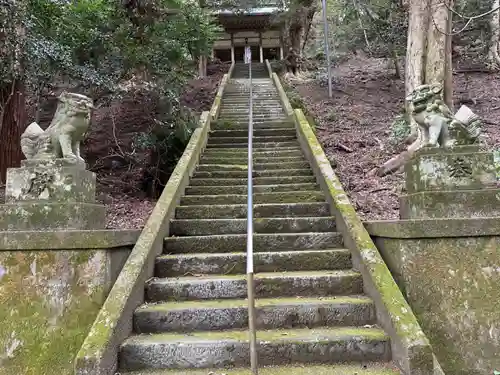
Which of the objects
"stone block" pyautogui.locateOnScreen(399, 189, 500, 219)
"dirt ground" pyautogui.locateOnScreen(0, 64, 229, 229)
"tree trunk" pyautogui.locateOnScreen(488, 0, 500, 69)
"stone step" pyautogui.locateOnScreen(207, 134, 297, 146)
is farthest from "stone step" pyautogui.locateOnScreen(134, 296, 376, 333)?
"tree trunk" pyautogui.locateOnScreen(488, 0, 500, 69)

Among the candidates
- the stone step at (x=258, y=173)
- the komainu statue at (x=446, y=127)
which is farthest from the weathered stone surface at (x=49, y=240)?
the komainu statue at (x=446, y=127)

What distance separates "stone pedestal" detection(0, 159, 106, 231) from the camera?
3570mm

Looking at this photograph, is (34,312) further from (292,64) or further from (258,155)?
(292,64)

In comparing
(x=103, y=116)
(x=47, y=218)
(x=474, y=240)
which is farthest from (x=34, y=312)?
(x=103, y=116)

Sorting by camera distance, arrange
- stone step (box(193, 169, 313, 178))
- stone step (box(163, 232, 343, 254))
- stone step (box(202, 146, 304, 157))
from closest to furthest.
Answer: stone step (box(163, 232, 343, 254)) → stone step (box(193, 169, 313, 178)) → stone step (box(202, 146, 304, 157))

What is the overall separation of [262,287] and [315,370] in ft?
3.13

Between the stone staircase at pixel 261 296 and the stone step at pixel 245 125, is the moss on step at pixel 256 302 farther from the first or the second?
the stone step at pixel 245 125

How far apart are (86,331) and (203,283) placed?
1054 millimetres

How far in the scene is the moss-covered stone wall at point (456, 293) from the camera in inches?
128

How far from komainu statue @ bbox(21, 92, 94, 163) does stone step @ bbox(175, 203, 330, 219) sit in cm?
167

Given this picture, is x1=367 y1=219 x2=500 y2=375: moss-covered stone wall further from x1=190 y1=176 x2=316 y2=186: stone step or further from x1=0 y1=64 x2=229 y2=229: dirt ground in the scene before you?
x1=0 y1=64 x2=229 y2=229: dirt ground

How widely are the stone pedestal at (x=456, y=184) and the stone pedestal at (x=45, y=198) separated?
120 inches

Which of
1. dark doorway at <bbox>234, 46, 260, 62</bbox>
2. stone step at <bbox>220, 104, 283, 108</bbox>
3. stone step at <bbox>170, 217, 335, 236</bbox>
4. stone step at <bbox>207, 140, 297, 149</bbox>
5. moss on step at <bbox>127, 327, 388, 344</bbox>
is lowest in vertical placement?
moss on step at <bbox>127, 327, 388, 344</bbox>

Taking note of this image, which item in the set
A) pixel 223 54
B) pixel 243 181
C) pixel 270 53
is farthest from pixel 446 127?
pixel 223 54
